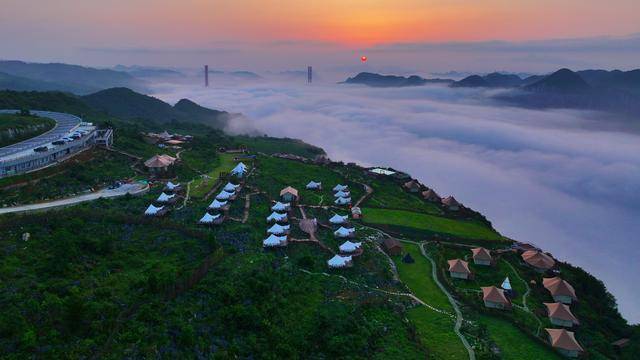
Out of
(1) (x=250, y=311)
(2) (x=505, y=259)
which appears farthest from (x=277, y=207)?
(2) (x=505, y=259)

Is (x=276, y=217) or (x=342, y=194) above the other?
(x=276, y=217)

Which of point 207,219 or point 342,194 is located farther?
point 342,194

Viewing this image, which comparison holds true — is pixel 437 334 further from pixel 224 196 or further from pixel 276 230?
pixel 224 196

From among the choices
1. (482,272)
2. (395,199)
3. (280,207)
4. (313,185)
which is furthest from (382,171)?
(482,272)

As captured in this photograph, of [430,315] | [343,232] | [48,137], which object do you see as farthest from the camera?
[48,137]

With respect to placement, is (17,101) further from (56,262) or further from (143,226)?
(56,262)

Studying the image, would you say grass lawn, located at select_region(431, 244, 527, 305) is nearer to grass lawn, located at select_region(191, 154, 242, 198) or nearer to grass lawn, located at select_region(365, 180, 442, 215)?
grass lawn, located at select_region(365, 180, 442, 215)

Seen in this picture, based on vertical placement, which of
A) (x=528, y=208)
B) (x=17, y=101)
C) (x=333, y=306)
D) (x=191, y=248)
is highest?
(x=17, y=101)

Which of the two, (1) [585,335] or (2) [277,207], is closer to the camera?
(1) [585,335]
